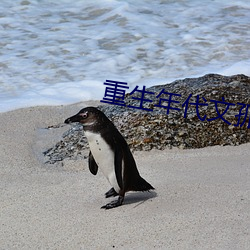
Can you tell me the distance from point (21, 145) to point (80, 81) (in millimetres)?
2400

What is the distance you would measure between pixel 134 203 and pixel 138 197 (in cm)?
12

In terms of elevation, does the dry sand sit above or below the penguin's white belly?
below

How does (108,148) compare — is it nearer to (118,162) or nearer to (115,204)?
(118,162)

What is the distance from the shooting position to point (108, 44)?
884 cm

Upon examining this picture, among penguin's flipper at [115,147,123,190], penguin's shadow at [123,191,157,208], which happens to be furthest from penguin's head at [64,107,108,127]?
penguin's shadow at [123,191,157,208]

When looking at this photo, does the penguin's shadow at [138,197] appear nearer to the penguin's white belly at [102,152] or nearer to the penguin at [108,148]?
the penguin at [108,148]

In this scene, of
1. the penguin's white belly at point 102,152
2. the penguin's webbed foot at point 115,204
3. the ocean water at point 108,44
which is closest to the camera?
the penguin's white belly at point 102,152

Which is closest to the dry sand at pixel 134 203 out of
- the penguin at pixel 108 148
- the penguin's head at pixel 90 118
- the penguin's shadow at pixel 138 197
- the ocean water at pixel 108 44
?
the penguin's shadow at pixel 138 197

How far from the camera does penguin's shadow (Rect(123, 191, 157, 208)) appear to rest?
3763 millimetres

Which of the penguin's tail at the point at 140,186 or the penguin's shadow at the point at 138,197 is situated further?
the penguin's shadow at the point at 138,197

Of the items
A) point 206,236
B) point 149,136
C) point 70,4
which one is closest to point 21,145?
point 149,136

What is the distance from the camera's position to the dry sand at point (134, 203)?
3289 millimetres

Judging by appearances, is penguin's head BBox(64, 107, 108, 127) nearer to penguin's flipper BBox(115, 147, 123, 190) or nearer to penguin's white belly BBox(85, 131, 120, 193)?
penguin's white belly BBox(85, 131, 120, 193)

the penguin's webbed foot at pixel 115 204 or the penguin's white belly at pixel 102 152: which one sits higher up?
the penguin's white belly at pixel 102 152
